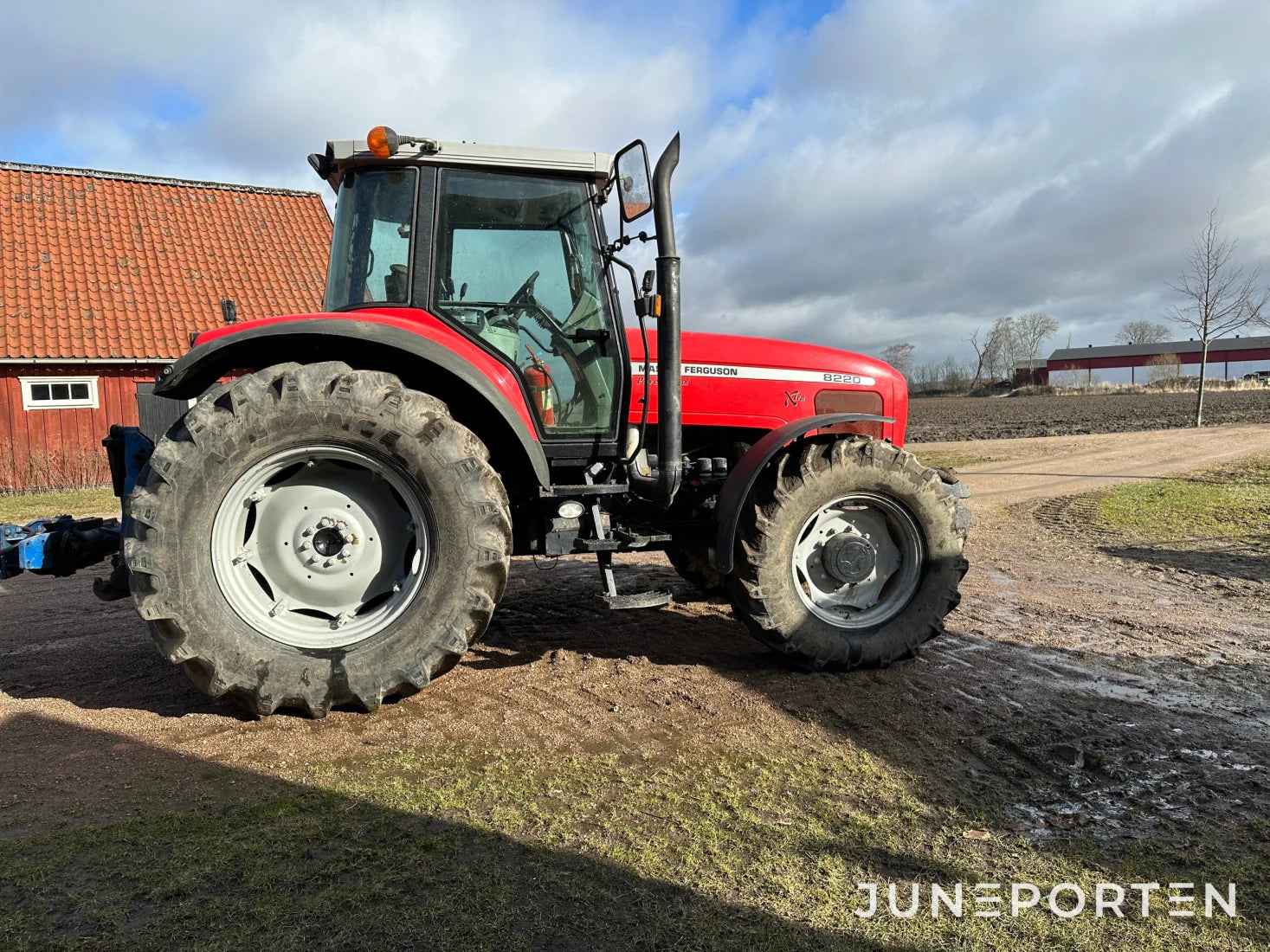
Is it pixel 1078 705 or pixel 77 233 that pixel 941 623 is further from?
pixel 77 233

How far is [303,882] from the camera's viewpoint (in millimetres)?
2338

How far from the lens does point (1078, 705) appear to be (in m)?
3.73

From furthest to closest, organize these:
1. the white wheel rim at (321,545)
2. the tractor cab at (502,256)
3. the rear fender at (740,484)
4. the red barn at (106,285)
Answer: the red barn at (106,285)
the rear fender at (740,484)
the tractor cab at (502,256)
the white wheel rim at (321,545)

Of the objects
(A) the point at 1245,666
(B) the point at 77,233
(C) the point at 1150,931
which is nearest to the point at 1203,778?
(C) the point at 1150,931

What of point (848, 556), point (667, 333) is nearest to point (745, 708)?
point (848, 556)

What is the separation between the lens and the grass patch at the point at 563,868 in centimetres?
214

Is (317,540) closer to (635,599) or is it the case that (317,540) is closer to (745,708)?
(635,599)

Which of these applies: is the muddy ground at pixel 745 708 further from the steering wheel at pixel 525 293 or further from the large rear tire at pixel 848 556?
the steering wheel at pixel 525 293

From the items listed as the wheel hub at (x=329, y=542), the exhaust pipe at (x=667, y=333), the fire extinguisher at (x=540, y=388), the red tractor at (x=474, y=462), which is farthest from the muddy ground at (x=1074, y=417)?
the wheel hub at (x=329, y=542)

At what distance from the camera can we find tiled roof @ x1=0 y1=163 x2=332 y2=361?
1339 cm

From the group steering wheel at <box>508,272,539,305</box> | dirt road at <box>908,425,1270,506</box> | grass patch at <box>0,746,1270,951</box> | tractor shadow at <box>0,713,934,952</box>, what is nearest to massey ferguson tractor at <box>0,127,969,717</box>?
steering wheel at <box>508,272,539,305</box>

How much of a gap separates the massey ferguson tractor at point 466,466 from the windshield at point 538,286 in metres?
0.01

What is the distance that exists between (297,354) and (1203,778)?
4025 millimetres

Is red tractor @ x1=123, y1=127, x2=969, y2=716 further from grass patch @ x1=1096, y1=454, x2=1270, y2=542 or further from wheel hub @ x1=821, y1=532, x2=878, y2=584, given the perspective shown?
grass patch @ x1=1096, y1=454, x2=1270, y2=542
